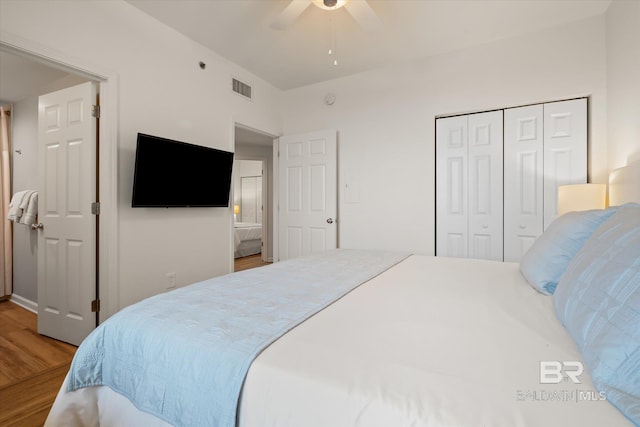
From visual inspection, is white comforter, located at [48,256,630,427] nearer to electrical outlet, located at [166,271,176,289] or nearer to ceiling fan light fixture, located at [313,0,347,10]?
electrical outlet, located at [166,271,176,289]

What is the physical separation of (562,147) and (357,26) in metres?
2.24

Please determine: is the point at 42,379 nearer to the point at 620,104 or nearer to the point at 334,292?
the point at 334,292

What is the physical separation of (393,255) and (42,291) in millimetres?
3135

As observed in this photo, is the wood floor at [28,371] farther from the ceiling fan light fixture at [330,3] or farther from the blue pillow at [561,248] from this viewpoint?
the ceiling fan light fixture at [330,3]

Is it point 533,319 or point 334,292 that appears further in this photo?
point 334,292

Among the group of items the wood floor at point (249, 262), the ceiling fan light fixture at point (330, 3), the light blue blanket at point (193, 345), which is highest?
the ceiling fan light fixture at point (330, 3)

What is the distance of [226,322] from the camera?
99 cm

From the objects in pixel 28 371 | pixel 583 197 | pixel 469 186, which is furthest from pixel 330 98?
pixel 28 371

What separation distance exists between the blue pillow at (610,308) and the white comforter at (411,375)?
40mm

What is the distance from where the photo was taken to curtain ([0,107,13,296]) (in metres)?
3.67

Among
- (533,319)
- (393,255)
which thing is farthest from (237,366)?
(393,255)

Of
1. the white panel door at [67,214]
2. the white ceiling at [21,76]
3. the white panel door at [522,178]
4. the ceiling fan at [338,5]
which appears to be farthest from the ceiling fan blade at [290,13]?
the white ceiling at [21,76]

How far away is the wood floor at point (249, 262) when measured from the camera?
563 cm

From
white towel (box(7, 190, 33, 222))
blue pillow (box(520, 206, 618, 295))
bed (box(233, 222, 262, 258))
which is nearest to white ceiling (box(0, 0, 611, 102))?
white towel (box(7, 190, 33, 222))
